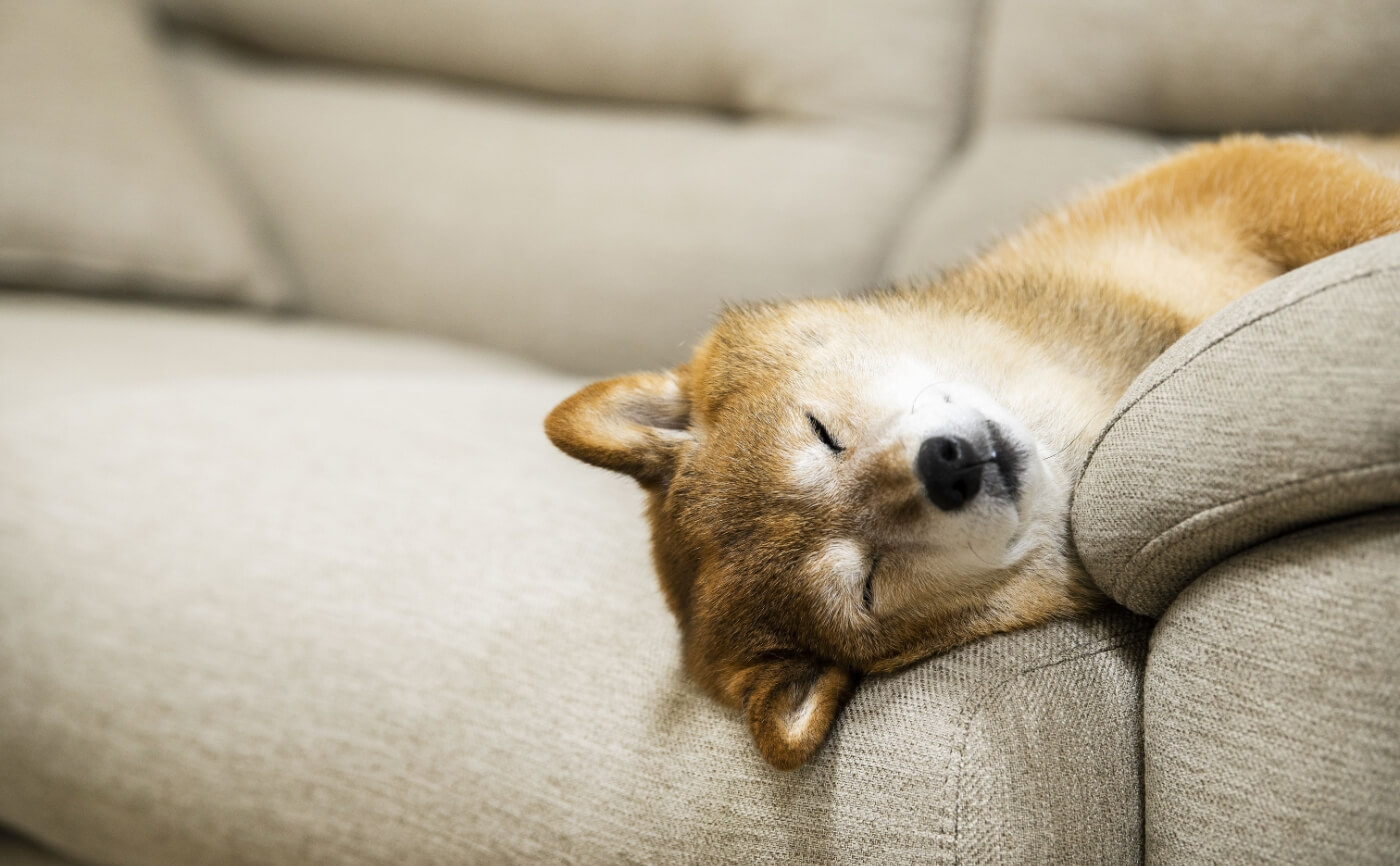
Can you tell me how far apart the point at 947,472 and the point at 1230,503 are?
281 millimetres

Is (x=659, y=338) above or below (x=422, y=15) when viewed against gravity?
below

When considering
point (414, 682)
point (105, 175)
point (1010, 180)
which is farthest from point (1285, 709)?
point (105, 175)

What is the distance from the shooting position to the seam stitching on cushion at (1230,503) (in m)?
0.70

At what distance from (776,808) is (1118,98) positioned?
1499 millimetres

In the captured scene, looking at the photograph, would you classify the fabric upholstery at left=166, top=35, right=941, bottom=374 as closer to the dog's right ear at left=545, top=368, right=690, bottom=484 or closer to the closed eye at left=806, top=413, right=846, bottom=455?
the dog's right ear at left=545, top=368, right=690, bottom=484

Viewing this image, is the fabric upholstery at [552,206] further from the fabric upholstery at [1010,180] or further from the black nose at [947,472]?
the black nose at [947,472]

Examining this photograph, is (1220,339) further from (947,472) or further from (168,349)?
(168,349)

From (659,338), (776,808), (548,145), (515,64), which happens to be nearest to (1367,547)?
(776,808)

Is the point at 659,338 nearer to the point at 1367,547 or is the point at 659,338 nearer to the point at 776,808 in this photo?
the point at 776,808

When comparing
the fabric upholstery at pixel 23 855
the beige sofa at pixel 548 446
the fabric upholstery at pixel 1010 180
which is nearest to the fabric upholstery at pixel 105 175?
the beige sofa at pixel 548 446

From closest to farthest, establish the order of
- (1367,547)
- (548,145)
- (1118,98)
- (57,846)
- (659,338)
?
(1367,547)
(57,846)
(1118,98)
(659,338)
(548,145)

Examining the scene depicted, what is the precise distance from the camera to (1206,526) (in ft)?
2.66

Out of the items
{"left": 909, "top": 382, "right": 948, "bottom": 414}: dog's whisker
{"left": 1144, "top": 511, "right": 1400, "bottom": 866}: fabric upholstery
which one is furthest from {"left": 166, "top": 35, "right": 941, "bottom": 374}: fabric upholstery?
{"left": 1144, "top": 511, "right": 1400, "bottom": 866}: fabric upholstery

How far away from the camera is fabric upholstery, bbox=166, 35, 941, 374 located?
77.5 inches
